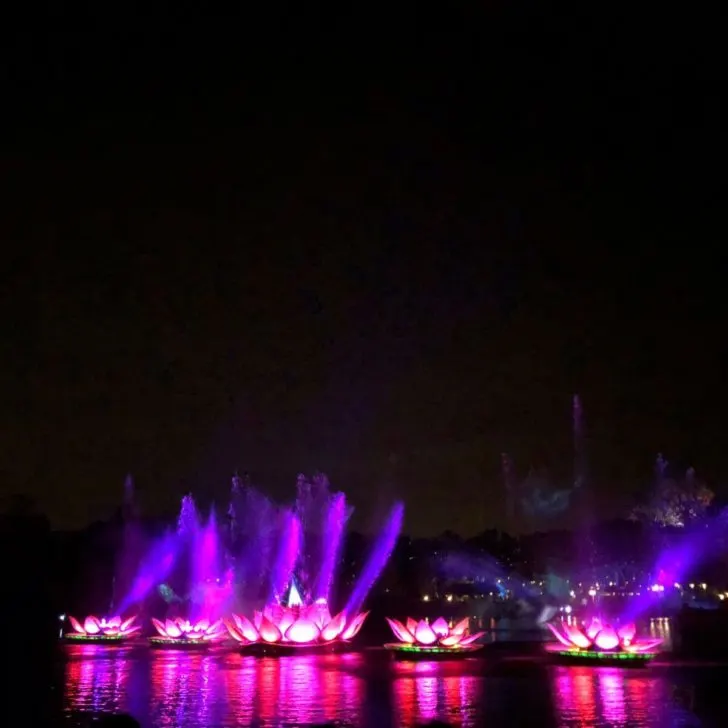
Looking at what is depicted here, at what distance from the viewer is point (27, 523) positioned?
4269 centimetres

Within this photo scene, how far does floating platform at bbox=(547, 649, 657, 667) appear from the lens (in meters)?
20.6

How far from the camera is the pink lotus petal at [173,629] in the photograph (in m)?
27.8

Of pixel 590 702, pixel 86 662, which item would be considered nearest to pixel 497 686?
pixel 590 702

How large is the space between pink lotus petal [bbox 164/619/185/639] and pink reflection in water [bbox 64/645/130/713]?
1.47 m

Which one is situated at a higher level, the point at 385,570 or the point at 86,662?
the point at 385,570

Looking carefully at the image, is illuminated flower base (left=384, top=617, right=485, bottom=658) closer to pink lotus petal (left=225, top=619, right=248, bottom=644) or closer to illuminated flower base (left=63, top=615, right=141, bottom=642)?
pink lotus petal (left=225, top=619, right=248, bottom=644)

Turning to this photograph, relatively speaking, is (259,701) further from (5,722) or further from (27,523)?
(27,523)

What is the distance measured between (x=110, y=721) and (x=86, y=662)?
1943 centimetres

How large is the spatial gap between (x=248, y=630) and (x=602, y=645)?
9.94m

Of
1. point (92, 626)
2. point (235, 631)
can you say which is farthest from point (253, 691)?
point (92, 626)

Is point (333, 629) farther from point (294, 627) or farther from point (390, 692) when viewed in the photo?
point (390, 692)

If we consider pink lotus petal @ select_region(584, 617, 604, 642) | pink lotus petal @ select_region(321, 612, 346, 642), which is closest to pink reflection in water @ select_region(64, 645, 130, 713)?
pink lotus petal @ select_region(321, 612, 346, 642)

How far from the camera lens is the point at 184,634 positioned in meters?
27.8

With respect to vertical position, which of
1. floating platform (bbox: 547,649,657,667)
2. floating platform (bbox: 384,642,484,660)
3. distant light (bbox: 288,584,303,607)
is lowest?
floating platform (bbox: 547,649,657,667)
